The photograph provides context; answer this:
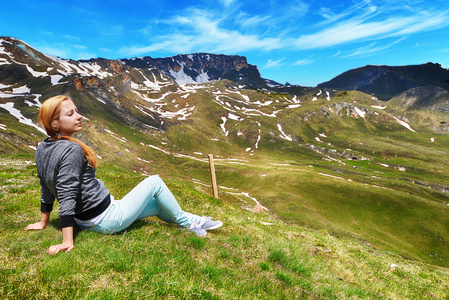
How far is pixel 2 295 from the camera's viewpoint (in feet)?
10.8

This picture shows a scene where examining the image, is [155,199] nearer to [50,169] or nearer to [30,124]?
[50,169]

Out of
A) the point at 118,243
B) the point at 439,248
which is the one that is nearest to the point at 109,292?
the point at 118,243

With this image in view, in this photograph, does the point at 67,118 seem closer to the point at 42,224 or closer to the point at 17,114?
the point at 42,224

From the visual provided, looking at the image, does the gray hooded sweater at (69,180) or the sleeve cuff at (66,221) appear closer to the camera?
the sleeve cuff at (66,221)

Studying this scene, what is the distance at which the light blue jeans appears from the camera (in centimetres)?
652

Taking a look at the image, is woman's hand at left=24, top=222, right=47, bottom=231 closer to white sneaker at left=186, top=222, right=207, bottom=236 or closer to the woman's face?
the woman's face

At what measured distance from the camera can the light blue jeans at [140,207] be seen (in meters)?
6.52

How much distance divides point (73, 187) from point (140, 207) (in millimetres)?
1986

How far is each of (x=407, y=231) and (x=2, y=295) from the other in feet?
334

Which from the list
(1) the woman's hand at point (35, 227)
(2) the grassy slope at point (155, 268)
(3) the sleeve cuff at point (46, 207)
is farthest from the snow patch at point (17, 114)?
(2) the grassy slope at point (155, 268)

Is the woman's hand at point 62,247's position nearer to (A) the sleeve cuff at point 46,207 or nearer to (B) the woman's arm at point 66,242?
(B) the woman's arm at point 66,242

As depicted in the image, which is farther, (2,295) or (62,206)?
(62,206)

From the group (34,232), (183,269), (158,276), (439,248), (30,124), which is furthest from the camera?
(30,124)

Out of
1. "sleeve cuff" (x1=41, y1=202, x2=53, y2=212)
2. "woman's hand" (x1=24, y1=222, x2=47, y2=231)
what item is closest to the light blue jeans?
"sleeve cuff" (x1=41, y1=202, x2=53, y2=212)
